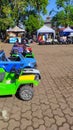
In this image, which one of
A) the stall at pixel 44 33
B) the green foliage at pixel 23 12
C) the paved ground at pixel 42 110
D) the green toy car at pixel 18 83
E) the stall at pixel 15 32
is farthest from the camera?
the green foliage at pixel 23 12

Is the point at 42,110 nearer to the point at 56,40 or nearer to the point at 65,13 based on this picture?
the point at 56,40

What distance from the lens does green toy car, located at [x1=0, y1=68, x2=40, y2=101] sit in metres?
6.58

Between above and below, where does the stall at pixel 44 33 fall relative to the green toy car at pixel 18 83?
below

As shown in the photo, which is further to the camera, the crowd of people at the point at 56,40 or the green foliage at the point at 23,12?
the green foliage at the point at 23,12

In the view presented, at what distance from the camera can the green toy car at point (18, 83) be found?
21.6 ft

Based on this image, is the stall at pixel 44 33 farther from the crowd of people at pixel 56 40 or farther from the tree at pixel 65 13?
the tree at pixel 65 13

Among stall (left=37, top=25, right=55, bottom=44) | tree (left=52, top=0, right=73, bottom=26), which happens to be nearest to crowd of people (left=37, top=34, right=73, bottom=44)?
stall (left=37, top=25, right=55, bottom=44)

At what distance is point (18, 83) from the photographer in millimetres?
6605

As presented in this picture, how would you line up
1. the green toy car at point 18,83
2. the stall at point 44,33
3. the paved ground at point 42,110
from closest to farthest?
1. the paved ground at point 42,110
2. the green toy car at point 18,83
3. the stall at point 44,33

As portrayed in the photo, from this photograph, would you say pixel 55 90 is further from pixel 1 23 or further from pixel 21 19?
pixel 21 19

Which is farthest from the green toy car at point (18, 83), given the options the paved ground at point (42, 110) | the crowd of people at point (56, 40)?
the crowd of people at point (56, 40)

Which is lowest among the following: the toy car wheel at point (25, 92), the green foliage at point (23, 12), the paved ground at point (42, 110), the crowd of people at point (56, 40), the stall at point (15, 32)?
the crowd of people at point (56, 40)

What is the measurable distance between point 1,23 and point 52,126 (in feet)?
127

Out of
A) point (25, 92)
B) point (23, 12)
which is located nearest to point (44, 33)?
point (23, 12)
